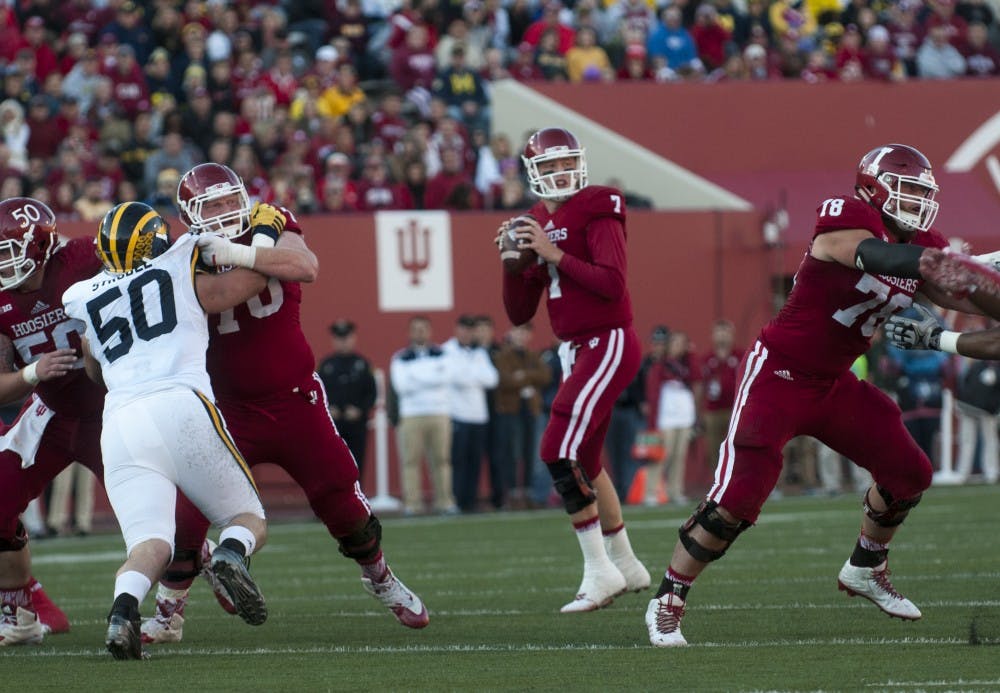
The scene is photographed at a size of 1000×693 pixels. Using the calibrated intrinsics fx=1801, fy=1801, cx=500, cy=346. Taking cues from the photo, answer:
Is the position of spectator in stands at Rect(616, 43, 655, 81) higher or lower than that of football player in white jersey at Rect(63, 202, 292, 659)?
higher

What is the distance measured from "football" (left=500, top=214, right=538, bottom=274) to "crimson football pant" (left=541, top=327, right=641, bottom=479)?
1.46 ft

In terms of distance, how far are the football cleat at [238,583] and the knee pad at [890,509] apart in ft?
8.69

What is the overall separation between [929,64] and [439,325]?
735 centimetres

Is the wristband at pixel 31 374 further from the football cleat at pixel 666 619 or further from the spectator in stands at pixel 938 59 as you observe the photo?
the spectator in stands at pixel 938 59

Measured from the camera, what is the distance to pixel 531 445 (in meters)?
17.9

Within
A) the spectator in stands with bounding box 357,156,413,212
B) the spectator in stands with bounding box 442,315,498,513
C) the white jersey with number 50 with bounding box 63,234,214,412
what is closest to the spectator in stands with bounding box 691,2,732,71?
the spectator in stands with bounding box 357,156,413,212

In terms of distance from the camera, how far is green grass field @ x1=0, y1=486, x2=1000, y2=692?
585cm

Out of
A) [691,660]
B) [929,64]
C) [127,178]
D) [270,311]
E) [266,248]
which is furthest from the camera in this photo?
[929,64]

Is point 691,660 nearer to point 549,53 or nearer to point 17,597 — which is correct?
point 17,597

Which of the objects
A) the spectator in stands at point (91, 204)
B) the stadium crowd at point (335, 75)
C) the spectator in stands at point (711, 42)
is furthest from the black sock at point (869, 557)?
the spectator in stands at point (711, 42)

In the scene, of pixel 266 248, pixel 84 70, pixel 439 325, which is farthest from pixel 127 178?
pixel 266 248

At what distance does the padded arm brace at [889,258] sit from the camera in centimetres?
628

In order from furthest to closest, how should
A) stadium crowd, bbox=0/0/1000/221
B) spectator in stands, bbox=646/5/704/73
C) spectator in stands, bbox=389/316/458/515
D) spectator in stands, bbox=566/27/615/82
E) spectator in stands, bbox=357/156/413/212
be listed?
spectator in stands, bbox=646/5/704/73, spectator in stands, bbox=566/27/615/82, spectator in stands, bbox=357/156/413/212, stadium crowd, bbox=0/0/1000/221, spectator in stands, bbox=389/316/458/515

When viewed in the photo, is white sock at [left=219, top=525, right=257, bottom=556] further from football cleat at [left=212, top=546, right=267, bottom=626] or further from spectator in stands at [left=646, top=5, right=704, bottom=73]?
spectator in stands at [left=646, top=5, right=704, bottom=73]
